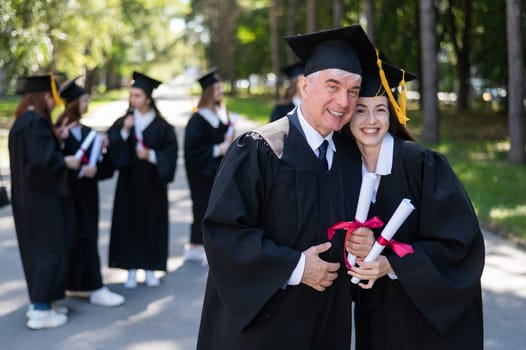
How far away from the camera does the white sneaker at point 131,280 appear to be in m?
6.90

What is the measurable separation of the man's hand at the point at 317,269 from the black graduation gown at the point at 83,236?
11.9 feet

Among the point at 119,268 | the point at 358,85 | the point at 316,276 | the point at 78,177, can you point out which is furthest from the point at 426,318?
the point at 119,268

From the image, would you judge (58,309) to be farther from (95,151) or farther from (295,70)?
(295,70)

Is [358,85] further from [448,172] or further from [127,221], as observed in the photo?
[127,221]

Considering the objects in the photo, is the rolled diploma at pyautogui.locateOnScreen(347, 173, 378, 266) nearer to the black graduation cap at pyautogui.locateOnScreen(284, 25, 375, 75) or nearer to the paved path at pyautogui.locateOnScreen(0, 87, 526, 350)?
the black graduation cap at pyautogui.locateOnScreen(284, 25, 375, 75)

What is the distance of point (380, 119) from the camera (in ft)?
10.8

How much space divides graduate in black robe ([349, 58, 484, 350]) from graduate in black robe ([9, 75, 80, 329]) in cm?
313

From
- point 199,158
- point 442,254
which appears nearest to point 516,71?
point 199,158

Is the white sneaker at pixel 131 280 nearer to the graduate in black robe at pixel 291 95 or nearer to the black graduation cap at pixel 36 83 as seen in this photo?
the black graduation cap at pixel 36 83

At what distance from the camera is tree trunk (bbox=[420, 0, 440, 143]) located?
17406 millimetres

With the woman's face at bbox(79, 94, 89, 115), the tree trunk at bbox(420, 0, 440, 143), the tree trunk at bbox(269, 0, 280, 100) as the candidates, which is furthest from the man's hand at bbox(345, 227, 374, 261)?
the tree trunk at bbox(269, 0, 280, 100)

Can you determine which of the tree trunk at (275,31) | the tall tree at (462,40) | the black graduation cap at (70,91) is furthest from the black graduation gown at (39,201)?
the tree trunk at (275,31)

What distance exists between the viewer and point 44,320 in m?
5.67

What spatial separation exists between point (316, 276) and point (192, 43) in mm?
77967
